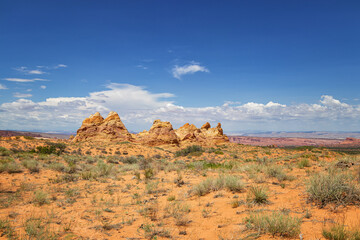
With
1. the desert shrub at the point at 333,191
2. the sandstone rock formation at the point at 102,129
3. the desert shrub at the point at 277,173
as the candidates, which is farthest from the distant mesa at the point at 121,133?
the desert shrub at the point at 333,191

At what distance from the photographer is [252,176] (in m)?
9.45

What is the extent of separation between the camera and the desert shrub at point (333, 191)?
4797 millimetres

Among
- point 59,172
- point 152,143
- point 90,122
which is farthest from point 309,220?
point 90,122

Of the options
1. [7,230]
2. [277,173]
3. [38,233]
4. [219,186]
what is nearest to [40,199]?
[7,230]

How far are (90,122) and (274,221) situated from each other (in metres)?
48.5

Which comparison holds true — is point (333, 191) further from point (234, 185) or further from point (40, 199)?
point (40, 199)

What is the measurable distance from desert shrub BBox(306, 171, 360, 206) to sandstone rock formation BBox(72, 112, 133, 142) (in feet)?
139

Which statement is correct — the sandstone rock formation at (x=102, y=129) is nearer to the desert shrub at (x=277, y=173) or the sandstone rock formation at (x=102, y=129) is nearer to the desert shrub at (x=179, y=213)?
the desert shrub at (x=277, y=173)

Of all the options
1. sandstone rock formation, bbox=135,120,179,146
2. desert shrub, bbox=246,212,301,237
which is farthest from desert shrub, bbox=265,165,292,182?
sandstone rock formation, bbox=135,120,179,146

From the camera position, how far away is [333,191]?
4.93 meters

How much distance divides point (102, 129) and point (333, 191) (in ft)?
148

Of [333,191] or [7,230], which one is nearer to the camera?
[7,230]

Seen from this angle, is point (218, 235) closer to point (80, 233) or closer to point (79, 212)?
point (80, 233)

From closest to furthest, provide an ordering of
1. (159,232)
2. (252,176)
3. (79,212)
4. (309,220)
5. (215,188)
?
1. (309,220)
2. (159,232)
3. (79,212)
4. (215,188)
5. (252,176)
